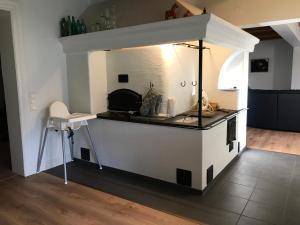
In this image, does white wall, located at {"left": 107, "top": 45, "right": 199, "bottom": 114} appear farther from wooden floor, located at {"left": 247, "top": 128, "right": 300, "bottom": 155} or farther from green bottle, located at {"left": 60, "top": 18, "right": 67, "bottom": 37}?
wooden floor, located at {"left": 247, "top": 128, "right": 300, "bottom": 155}

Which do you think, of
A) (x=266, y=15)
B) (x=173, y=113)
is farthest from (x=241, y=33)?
(x=173, y=113)

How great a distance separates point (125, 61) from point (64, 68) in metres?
0.88

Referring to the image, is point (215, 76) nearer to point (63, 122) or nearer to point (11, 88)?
point (63, 122)

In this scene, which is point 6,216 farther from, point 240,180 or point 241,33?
point 241,33

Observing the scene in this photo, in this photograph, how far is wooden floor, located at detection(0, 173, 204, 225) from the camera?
2252 mm

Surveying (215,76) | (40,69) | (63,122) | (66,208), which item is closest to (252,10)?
(215,76)

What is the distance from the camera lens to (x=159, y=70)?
3.20 meters

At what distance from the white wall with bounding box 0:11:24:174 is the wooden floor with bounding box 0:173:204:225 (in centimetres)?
40

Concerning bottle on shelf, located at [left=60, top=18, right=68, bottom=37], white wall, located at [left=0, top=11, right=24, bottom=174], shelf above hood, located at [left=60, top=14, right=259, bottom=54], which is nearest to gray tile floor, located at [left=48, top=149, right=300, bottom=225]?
white wall, located at [left=0, top=11, right=24, bottom=174]

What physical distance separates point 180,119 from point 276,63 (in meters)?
5.91

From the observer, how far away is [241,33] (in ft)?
10.3

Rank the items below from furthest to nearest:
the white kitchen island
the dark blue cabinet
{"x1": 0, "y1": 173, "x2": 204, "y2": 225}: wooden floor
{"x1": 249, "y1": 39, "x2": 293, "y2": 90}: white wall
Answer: {"x1": 249, "y1": 39, "x2": 293, "y2": 90}: white wall < the dark blue cabinet < the white kitchen island < {"x1": 0, "y1": 173, "x2": 204, "y2": 225}: wooden floor

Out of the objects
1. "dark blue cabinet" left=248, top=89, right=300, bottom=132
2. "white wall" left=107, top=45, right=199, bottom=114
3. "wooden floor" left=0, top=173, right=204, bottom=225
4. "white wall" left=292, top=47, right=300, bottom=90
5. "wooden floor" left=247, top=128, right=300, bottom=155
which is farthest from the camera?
"white wall" left=292, top=47, right=300, bottom=90

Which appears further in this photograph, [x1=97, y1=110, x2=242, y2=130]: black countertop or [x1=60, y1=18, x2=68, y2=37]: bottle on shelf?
[x1=60, y1=18, x2=68, y2=37]: bottle on shelf
